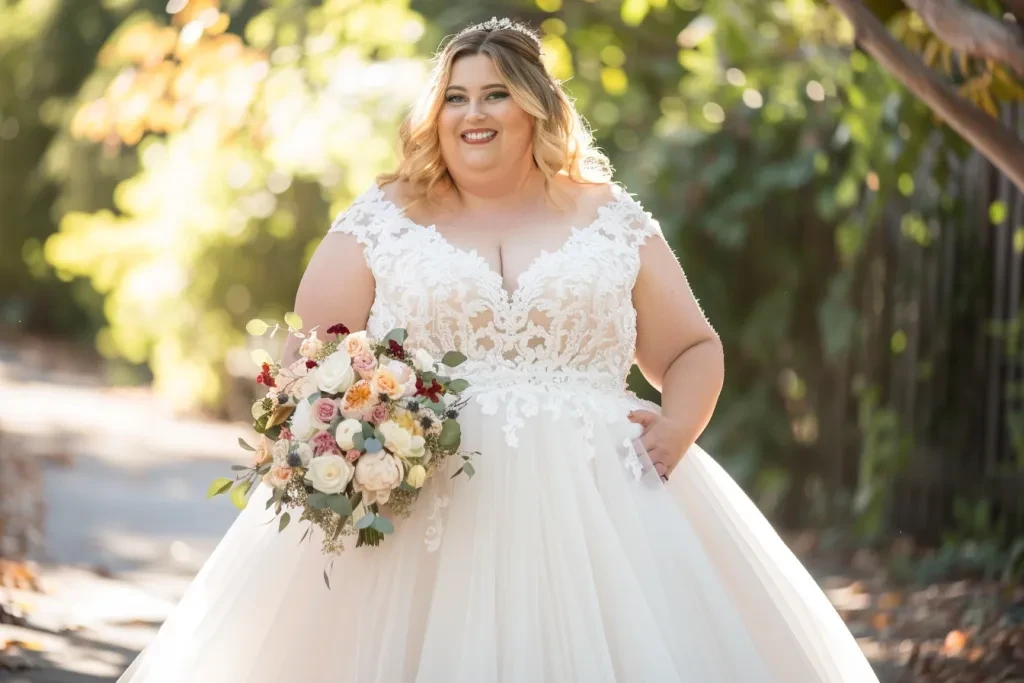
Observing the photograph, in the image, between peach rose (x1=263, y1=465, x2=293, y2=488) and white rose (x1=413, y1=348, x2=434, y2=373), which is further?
white rose (x1=413, y1=348, x2=434, y2=373)

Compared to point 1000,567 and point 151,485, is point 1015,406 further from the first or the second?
point 151,485

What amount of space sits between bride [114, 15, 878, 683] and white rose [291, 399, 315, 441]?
43 centimetres

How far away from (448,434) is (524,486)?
1.11ft

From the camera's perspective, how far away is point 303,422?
11.0 ft

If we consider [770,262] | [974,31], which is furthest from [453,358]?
[770,262]

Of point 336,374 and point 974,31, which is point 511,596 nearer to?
point 336,374

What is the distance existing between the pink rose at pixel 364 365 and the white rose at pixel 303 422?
5.7 inches

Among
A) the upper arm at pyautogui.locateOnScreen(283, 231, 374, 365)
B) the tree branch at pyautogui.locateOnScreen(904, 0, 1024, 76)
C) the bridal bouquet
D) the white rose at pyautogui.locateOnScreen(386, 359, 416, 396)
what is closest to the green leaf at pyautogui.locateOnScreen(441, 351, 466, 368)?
the bridal bouquet

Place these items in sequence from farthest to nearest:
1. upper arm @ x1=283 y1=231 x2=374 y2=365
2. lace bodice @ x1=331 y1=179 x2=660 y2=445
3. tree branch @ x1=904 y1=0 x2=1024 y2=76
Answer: tree branch @ x1=904 y1=0 x2=1024 y2=76
upper arm @ x1=283 y1=231 x2=374 y2=365
lace bodice @ x1=331 y1=179 x2=660 y2=445

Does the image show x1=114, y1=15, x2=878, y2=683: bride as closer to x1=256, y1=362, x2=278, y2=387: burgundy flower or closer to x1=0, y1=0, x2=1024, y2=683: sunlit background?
x1=256, y1=362, x2=278, y2=387: burgundy flower

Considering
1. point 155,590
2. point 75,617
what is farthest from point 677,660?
point 155,590

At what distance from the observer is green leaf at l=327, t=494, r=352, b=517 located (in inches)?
130

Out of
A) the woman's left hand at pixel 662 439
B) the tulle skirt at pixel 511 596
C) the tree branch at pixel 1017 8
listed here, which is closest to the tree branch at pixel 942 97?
the tree branch at pixel 1017 8

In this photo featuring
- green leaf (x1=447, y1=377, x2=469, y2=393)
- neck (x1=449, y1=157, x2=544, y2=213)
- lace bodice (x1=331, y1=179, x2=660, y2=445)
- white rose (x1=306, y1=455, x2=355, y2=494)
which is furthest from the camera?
neck (x1=449, y1=157, x2=544, y2=213)
